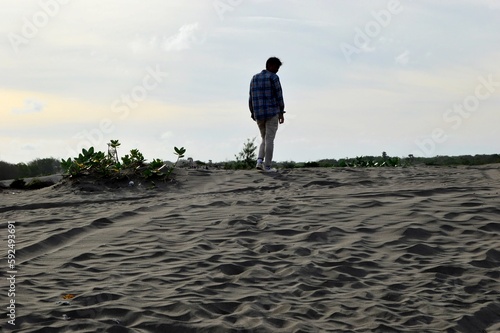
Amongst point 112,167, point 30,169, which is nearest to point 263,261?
point 112,167

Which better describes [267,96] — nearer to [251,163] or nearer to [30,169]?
[251,163]

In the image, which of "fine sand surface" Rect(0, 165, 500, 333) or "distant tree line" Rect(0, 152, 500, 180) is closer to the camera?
"fine sand surface" Rect(0, 165, 500, 333)

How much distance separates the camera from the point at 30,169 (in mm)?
18625

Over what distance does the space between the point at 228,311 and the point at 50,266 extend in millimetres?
2019

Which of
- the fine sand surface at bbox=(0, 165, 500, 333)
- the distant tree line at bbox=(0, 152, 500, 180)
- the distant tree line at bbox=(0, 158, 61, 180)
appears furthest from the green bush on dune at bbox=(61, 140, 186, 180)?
the distant tree line at bbox=(0, 158, 61, 180)

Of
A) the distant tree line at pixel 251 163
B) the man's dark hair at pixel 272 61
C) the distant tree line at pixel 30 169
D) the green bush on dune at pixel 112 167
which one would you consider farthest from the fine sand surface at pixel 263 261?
the distant tree line at pixel 30 169

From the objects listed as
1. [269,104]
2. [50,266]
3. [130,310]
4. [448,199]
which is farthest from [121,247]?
[269,104]

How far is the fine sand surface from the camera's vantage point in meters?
5.28

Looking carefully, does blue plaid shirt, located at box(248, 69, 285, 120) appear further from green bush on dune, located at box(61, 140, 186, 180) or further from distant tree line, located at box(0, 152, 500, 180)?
distant tree line, located at box(0, 152, 500, 180)

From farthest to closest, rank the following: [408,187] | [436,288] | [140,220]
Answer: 1. [408,187]
2. [140,220]
3. [436,288]

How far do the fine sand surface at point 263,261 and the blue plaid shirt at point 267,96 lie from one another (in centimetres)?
237

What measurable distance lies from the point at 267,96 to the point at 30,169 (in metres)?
8.45

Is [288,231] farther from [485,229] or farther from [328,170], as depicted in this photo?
[328,170]

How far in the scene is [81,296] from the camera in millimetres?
5555
